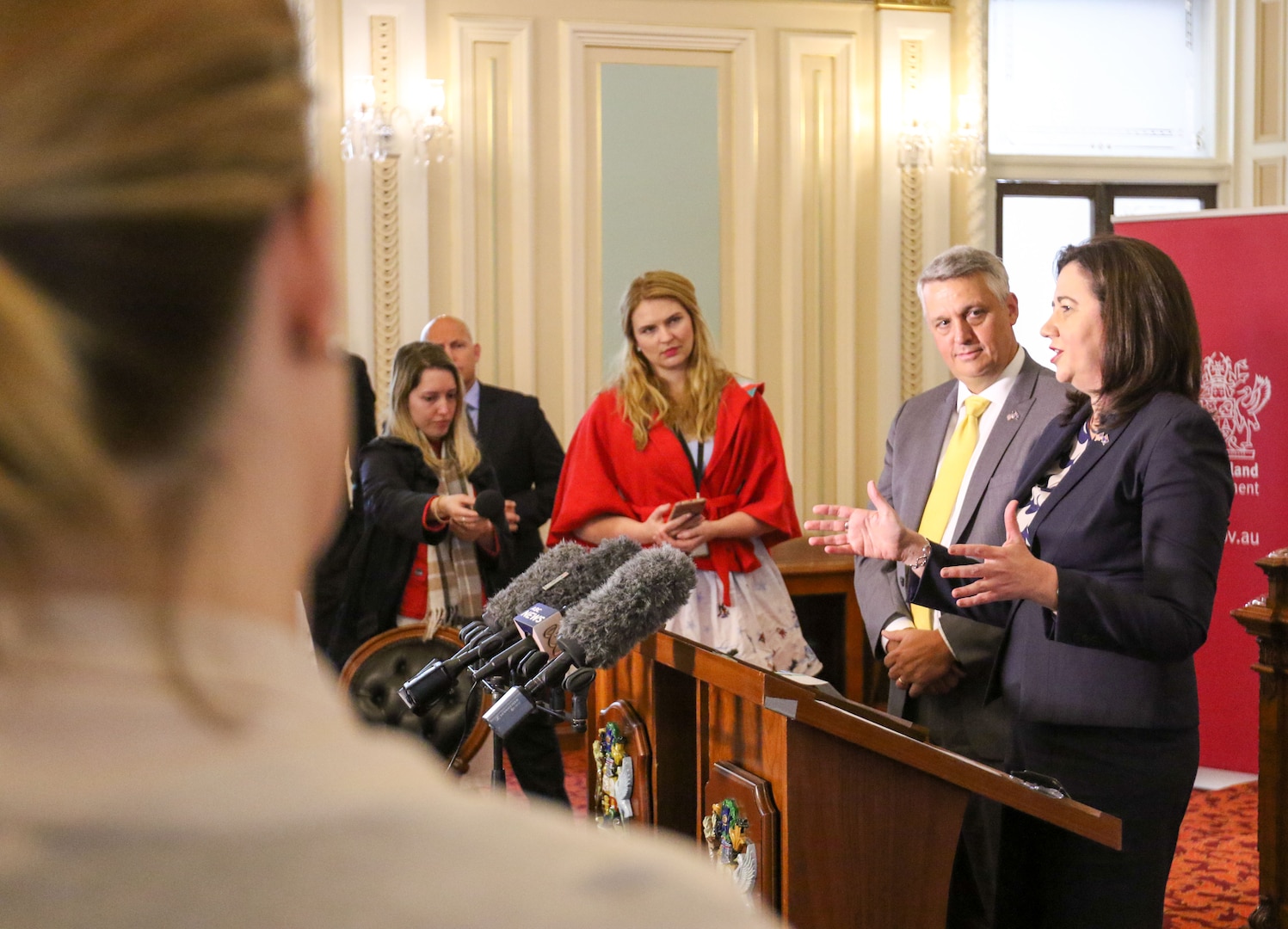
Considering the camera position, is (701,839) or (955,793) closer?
(955,793)

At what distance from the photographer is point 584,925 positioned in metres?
0.41

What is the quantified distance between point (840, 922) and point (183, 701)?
4.99 ft

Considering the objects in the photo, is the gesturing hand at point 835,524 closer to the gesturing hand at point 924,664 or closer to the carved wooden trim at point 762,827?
the gesturing hand at point 924,664

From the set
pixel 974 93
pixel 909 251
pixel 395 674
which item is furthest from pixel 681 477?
pixel 974 93

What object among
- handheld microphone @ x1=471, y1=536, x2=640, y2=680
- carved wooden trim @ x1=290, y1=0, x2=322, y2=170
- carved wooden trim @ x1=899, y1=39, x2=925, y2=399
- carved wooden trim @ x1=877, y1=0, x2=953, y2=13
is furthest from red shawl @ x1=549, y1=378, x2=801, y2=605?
carved wooden trim @ x1=877, y1=0, x2=953, y2=13

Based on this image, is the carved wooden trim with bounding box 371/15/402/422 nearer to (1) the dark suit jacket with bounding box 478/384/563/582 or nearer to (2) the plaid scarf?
(1) the dark suit jacket with bounding box 478/384/563/582

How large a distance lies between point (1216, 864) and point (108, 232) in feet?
15.1

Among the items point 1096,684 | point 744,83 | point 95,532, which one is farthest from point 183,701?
point 744,83

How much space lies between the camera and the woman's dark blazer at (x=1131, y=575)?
2.07 metres

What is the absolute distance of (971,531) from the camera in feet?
9.13

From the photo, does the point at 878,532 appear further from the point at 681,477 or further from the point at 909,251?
the point at 909,251

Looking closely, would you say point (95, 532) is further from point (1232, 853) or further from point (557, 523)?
point (1232, 853)

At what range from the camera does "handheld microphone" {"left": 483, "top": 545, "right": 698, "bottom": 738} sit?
1808 mm

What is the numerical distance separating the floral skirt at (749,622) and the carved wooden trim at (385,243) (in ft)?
12.4
